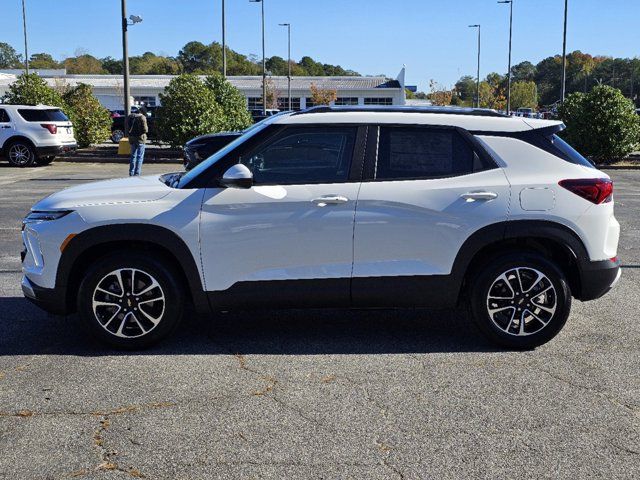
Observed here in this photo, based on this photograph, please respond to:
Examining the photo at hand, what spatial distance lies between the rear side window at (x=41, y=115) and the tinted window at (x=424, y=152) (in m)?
19.3

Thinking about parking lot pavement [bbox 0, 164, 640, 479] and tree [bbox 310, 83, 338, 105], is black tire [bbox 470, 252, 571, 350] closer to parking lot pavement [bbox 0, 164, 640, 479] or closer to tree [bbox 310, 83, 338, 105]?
parking lot pavement [bbox 0, 164, 640, 479]

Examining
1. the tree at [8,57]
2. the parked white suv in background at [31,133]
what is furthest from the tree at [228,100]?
the tree at [8,57]

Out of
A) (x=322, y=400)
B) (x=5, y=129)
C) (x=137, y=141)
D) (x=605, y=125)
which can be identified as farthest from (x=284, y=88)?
(x=322, y=400)

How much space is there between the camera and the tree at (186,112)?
2494cm

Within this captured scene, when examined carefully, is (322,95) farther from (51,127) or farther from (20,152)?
(20,152)

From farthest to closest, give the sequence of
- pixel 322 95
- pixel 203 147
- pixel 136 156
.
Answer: pixel 322 95 → pixel 136 156 → pixel 203 147

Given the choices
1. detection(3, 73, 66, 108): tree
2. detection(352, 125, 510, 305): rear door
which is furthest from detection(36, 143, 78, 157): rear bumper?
detection(352, 125, 510, 305): rear door

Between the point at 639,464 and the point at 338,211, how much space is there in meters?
2.57

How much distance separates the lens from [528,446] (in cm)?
407

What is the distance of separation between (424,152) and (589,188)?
121 centimetres

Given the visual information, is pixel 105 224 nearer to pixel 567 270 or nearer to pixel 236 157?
pixel 236 157

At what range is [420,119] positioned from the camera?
5812 mm

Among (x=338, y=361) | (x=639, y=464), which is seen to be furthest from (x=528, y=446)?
(x=338, y=361)

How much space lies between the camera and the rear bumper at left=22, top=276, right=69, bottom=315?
18.5 ft
